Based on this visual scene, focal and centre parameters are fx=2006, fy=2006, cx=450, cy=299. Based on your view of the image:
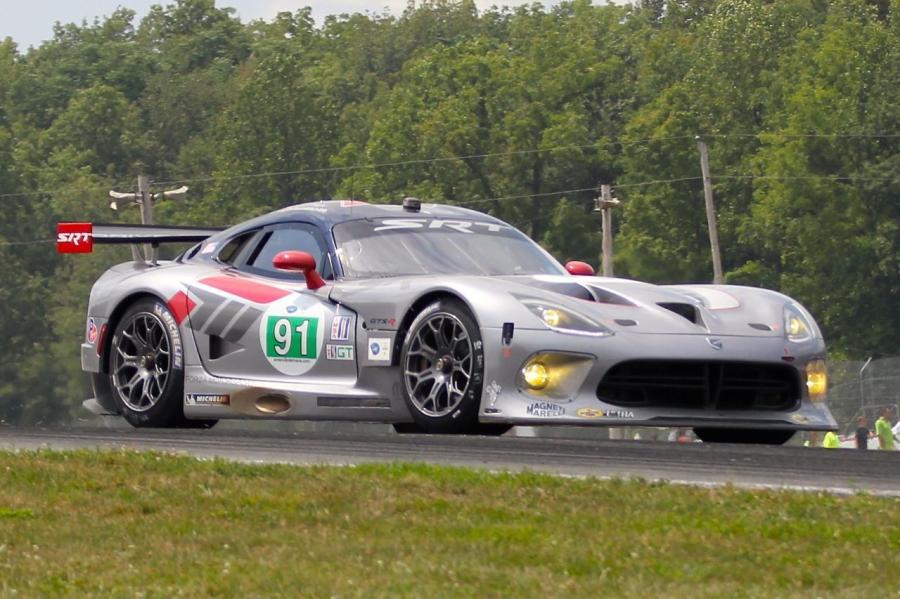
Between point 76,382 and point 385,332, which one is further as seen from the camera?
point 76,382

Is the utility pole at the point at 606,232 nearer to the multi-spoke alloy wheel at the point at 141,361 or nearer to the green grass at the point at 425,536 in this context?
the multi-spoke alloy wheel at the point at 141,361

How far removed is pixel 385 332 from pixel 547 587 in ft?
18.2

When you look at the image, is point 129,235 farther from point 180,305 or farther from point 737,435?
point 737,435

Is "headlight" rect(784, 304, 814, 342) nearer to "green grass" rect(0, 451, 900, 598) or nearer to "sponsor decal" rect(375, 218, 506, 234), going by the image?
"sponsor decal" rect(375, 218, 506, 234)

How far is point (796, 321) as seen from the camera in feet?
35.6

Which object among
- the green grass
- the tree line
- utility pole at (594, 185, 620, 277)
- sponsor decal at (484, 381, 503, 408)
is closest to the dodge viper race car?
sponsor decal at (484, 381, 503, 408)

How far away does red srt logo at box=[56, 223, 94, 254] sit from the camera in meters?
13.2

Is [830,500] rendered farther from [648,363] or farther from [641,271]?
[641,271]

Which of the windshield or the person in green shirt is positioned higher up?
the windshield

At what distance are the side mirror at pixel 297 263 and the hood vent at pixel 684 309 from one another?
2.05m

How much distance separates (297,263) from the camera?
11.3m

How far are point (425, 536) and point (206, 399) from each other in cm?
574

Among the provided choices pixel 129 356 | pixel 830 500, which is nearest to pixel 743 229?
pixel 129 356

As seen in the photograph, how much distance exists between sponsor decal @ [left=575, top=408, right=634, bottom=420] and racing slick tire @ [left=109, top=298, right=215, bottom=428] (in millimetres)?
2938
